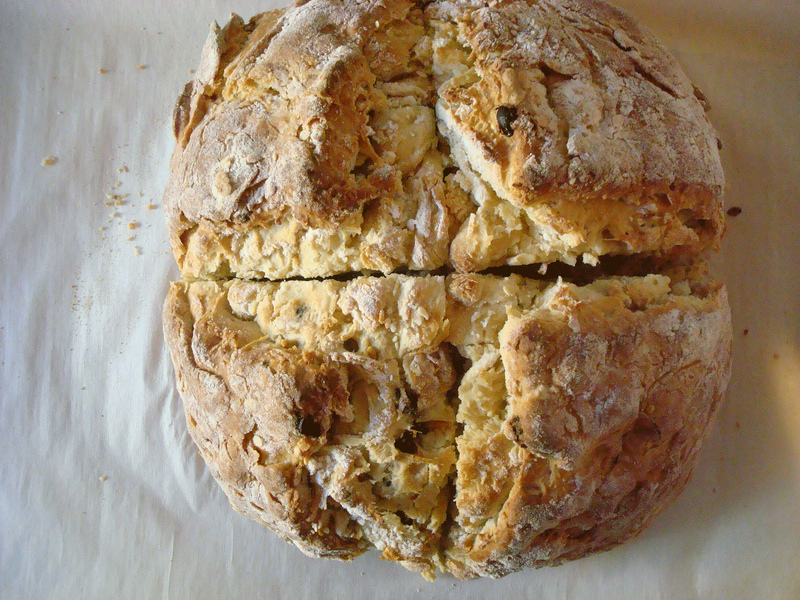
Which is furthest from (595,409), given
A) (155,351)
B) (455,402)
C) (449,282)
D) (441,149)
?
(155,351)

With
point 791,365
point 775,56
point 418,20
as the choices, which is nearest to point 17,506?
point 418,20

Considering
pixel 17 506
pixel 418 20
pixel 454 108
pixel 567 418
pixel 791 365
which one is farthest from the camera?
pixel 17 506

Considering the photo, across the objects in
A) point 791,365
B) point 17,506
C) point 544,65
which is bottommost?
point 17,506

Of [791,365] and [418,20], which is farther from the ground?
[418,20]

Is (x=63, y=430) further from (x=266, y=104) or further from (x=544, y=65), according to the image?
(x=544, y=65)

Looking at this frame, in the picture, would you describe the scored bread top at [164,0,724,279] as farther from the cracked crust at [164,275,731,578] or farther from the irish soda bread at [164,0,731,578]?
the cracked crust at [164,275,731,578]

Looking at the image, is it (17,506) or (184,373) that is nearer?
(184,373)

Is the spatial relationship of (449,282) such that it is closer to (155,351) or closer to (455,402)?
(455,402)

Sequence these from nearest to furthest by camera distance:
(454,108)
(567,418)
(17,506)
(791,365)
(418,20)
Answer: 1. (567,418)
2. (454,108)
3. (418,20)
4. (791,365)
5. (17,506)
